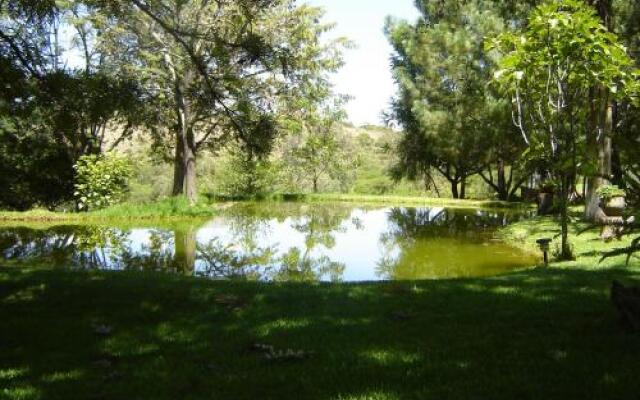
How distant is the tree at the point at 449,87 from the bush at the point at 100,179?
1737 cm

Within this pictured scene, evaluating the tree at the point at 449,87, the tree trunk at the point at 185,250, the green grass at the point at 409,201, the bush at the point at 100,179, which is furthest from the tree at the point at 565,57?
the green grass at the point at 409,201

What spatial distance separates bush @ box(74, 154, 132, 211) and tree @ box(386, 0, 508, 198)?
1737cm

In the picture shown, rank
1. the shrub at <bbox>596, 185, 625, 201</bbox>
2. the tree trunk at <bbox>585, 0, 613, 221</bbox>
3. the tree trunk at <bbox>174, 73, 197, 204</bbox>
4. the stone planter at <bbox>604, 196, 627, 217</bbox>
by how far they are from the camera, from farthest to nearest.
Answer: the tree trunk at <bbox>174, 73, 197, 204</bbox> → the tree trunk at <bbox>585, 0, 613, 221</bbox> → the stone planter at <bbox>604, 196, 627, 217</bbox> → the shrub at <bbox>596, 185, 625, 201</bbox>

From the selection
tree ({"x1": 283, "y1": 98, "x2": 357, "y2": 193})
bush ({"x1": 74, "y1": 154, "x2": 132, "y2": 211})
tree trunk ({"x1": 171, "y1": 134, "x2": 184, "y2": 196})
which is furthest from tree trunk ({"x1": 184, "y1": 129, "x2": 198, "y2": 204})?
tree ({"x1": 283, "y1": 98, "x2": 357, "y2": 193})

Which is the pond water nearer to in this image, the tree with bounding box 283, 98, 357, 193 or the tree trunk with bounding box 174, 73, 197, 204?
the tree trunk with bounding box 174, 73, 197, 204

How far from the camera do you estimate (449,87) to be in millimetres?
32781

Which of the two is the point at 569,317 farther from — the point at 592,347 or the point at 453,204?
the point at 453,204

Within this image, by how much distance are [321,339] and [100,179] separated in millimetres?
18642

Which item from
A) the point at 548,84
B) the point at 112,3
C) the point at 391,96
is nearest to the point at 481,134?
the point at 391,96

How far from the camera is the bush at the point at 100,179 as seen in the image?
21033 millimetres

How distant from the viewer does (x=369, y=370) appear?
3.94 m

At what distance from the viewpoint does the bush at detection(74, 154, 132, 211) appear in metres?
21.0

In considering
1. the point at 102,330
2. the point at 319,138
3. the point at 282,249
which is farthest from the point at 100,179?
the point at 102,330

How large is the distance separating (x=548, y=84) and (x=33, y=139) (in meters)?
22.2
